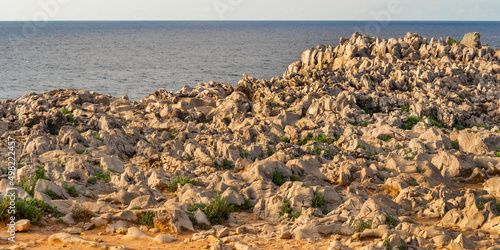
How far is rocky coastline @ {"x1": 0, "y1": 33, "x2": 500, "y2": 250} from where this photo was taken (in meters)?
12.2

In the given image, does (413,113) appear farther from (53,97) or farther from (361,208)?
(53,97)

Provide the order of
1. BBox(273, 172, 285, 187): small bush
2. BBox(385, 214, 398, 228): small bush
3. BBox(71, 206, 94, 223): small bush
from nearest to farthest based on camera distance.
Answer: BBox(385, 214, 398, 228): small bush
BBox(71, 206, 94, 223): small bush
BBox(273, 172, 285, 187): small bush

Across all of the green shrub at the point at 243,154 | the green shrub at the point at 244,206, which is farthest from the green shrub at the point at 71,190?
the green shrub at the point at 243,154

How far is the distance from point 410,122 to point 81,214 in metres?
18.5

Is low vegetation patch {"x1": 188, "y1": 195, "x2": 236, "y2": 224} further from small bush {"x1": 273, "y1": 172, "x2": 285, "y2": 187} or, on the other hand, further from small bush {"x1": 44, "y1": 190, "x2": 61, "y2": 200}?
small bush {"x1": 44, "y1": 190, "x2": 61, "y2": 200}

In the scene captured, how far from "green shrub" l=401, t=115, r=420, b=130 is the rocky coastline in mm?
88

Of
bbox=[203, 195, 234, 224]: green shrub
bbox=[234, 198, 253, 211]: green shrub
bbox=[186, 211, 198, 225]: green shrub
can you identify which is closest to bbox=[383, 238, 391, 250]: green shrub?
bbox=[203, 195, 234, 224]: green shrub

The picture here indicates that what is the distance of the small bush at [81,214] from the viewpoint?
13.0 m

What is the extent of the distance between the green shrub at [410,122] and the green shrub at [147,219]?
16405 mm

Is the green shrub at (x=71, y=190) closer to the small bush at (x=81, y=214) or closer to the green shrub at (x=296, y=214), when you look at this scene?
the small bush at (x=81, y=214)

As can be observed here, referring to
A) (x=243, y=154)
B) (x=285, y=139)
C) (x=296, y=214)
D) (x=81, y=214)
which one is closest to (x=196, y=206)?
(x=296, y=214)

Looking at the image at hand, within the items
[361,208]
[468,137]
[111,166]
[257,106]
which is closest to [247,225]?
[361,208]

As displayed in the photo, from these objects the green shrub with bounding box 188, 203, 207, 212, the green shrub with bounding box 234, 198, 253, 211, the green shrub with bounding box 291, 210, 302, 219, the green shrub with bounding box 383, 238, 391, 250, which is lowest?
the green shrub with bounding box 234, 198, 253, 211

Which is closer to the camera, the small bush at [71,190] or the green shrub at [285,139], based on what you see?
the small bush at [71,190]
